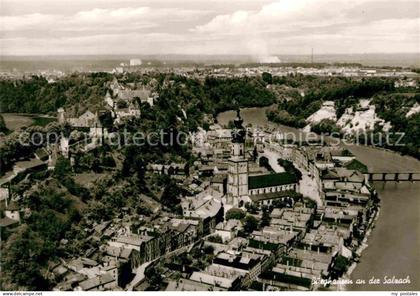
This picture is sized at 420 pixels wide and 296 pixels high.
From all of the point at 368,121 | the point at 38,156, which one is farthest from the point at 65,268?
the point at 368,121

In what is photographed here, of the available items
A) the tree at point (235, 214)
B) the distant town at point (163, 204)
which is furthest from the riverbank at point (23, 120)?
the tree at point (235, 214)

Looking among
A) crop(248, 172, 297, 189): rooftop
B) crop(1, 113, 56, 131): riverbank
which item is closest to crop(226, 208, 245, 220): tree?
crop(248, 172, 297, 189): rooftop

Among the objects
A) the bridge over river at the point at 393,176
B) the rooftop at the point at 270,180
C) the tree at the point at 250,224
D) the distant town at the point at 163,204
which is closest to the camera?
the distant town at the point at 163,204

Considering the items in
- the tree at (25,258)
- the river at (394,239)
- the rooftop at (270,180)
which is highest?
the rooftop at (270,180)

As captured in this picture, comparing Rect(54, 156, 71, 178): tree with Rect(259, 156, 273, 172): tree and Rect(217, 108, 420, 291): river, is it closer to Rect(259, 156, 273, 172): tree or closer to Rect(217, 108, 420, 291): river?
Rect(259, 156, 273, 172): tree

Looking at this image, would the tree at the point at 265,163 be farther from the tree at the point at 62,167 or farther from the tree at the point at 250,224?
the tree at the point at 62,167

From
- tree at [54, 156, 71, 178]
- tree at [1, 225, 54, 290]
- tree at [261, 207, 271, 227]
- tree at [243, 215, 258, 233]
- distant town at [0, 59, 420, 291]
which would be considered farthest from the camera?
tree at [54, 156, 71, 178]

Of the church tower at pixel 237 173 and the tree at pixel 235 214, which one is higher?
the church tower at pixel 237 173

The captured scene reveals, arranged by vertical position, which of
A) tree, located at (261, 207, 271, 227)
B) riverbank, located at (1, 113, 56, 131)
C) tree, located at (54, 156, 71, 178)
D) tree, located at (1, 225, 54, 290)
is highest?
riverbank, located at (1, 113, 56, 131)
